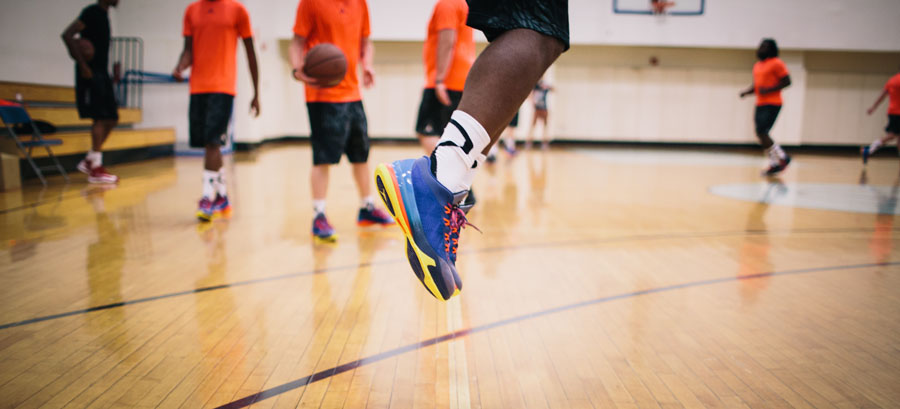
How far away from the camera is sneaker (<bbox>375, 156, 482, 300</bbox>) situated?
1.26 metres

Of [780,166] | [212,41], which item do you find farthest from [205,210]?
[780,166]

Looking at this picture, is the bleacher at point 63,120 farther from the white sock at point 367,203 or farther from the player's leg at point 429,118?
the player's leg at point 429,118

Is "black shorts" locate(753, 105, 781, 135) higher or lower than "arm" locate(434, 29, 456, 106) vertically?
lower

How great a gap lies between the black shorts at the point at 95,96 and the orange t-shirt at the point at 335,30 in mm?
3351

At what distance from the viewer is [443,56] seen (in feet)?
11.2

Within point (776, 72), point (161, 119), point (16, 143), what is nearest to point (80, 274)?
point (16, 143)

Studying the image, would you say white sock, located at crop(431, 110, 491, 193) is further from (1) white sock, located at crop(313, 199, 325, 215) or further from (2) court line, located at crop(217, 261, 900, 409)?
(1) white sock, located at crop(313, 199, 325, 215)

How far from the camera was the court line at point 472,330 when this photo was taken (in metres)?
1.31

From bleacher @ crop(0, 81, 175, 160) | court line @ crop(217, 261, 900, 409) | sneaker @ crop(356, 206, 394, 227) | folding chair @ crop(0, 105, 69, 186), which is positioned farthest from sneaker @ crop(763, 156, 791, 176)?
bleacher @ crop(0, 81, 175, 160)

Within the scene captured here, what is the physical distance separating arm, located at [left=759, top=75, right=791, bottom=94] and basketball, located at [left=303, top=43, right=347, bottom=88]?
19.3 feet

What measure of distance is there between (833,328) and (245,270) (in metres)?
2.19

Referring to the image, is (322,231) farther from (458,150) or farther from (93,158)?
(93,158)

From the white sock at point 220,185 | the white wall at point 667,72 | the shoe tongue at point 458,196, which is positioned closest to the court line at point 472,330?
the shoe tongue at point 458,196

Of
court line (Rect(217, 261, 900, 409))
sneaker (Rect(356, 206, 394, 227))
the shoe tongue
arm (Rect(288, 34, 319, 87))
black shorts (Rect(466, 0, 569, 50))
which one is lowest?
court line (Rect(217, 261, 900, 409))
